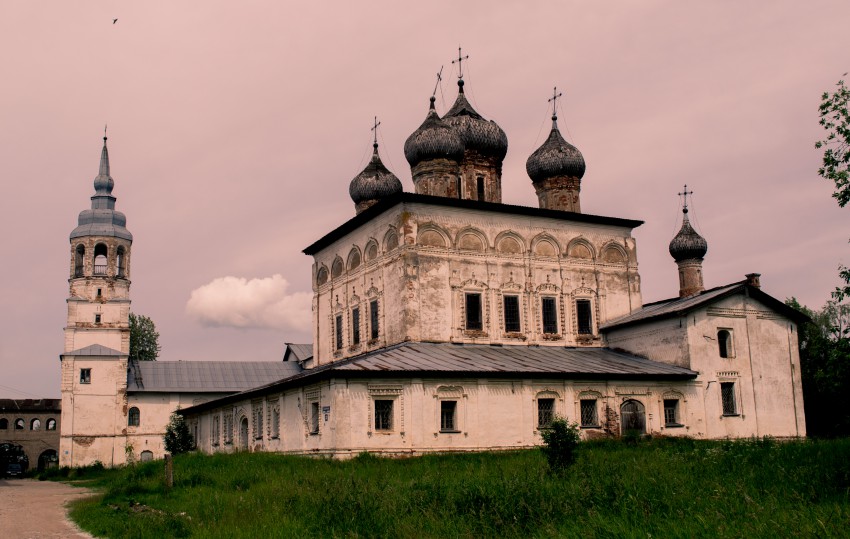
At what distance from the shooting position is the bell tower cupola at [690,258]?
3334cm

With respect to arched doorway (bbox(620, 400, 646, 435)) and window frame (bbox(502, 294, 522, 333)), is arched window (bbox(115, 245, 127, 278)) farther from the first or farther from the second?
arched doorway (bbox(620, 400, 646, 435))

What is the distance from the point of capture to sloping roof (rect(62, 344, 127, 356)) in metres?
→ 42.9

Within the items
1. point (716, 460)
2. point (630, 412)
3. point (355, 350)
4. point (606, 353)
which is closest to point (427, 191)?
point (355, 350)

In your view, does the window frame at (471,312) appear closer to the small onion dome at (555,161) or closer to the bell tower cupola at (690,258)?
the small onion dome at (555,161)

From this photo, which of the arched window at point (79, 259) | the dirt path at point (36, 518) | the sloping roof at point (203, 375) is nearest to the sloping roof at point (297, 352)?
the sloping roof at point (203, 375)

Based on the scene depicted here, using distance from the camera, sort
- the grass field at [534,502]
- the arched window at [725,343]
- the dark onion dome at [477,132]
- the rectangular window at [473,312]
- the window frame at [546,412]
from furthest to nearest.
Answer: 1. the dark onion dome at [477,132]
2. the rectangular window at [473,312]
3. the arched window at [725,343]
4. the window frame at [546,412]
5. the grass field at [534,502]

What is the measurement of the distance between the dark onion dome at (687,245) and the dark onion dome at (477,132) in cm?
790

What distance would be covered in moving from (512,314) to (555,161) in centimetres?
765

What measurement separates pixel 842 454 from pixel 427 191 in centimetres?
1754

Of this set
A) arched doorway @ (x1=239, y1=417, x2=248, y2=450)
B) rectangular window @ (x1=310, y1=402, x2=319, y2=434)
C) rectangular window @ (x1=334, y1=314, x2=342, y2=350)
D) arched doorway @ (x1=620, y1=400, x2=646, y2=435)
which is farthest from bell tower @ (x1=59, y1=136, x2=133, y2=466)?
arched doorway @ (x1=620, y1=400, x2=646, y2=435)

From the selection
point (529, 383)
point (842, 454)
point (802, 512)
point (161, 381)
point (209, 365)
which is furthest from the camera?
point (209, 365)

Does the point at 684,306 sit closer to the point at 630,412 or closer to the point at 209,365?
the point at 630,412

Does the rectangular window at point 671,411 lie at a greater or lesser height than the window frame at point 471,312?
lesser

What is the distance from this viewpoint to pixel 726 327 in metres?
27.0
